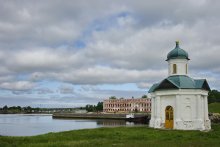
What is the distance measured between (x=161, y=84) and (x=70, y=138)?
15274mm

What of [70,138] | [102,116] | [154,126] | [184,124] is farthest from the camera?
[102,116]

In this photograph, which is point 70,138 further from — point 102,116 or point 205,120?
point 102,116

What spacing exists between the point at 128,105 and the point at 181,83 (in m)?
122

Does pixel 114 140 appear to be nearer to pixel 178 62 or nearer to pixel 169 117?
pixel 169 117

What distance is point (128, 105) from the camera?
157750 mm

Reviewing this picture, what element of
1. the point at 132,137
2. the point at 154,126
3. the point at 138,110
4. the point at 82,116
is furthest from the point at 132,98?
the point at 132,137

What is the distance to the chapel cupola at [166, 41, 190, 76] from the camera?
38.6 metres

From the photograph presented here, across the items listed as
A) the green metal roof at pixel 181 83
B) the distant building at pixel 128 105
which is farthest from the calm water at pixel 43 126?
the distant building at pixel 128 105

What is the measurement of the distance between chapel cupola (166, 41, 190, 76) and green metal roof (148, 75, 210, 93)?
737mm

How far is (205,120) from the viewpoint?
38281 mm

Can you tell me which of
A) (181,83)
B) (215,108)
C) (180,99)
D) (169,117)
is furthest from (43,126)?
(215,108)

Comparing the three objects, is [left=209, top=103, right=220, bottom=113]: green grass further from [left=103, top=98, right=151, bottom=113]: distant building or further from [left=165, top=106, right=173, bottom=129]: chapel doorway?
[left=103, top=98, right=151, bottom=113]: distant building

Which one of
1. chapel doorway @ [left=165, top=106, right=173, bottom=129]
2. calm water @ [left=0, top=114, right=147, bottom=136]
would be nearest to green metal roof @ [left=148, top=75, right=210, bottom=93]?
chapel doorway @ [left=165, top=106, right=173, bottom=129]

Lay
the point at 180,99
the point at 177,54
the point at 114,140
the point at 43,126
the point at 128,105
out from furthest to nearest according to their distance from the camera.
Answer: the point at 128,105 < the point at 43,126 < the point at 177,54 < the point at 180,99 < the point at 114,140
